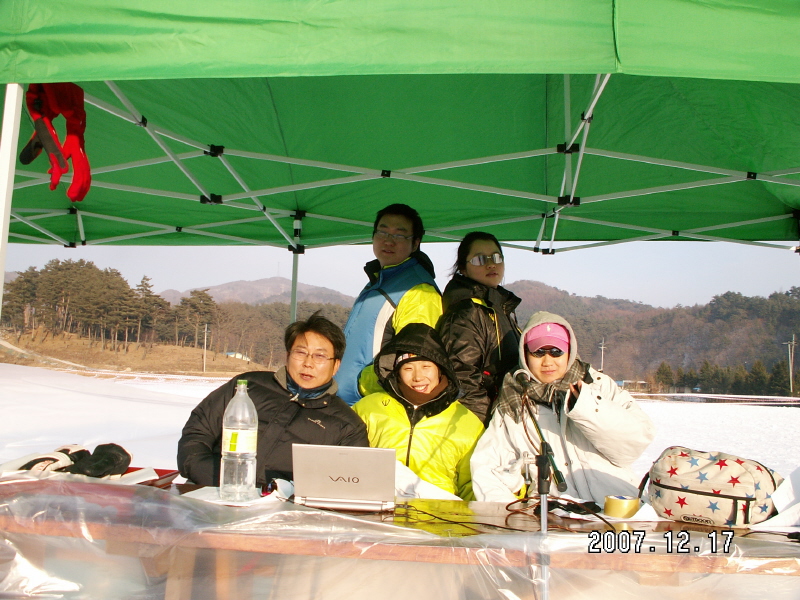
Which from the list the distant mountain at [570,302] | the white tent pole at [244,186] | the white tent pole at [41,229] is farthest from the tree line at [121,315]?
the white tent pole at [244,186]

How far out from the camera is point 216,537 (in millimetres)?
1337

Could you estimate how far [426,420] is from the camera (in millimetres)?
2334

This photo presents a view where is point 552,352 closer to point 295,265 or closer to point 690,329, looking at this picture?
point 295,265

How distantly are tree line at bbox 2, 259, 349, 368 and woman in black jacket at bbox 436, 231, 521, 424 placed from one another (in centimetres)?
3114

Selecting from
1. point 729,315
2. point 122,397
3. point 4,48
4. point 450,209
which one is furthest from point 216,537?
point 729,315

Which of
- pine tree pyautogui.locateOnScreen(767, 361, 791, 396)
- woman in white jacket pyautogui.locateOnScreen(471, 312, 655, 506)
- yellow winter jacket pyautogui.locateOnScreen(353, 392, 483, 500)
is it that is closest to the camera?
woman in white jacket pyautogui.locateOnScreen(471, 312, 655, 506)

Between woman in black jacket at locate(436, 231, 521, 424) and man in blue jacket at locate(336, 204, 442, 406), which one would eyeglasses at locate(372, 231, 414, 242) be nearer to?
man in blue jacket at locate(336, 204, 442, 406)

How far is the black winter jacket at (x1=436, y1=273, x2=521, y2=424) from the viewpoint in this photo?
2.61 metres

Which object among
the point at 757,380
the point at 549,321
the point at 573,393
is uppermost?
the point at 549,321

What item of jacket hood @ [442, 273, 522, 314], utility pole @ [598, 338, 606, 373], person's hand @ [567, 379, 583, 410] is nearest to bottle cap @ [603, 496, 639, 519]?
person's hand @ [567, 379, 583, 410]

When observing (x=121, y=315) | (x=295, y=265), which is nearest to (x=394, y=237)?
(x=295, y=265)

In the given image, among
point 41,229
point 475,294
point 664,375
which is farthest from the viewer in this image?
point 664,375

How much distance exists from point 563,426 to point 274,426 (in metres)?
1.06

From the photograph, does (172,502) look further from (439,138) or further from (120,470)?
(439,138)
